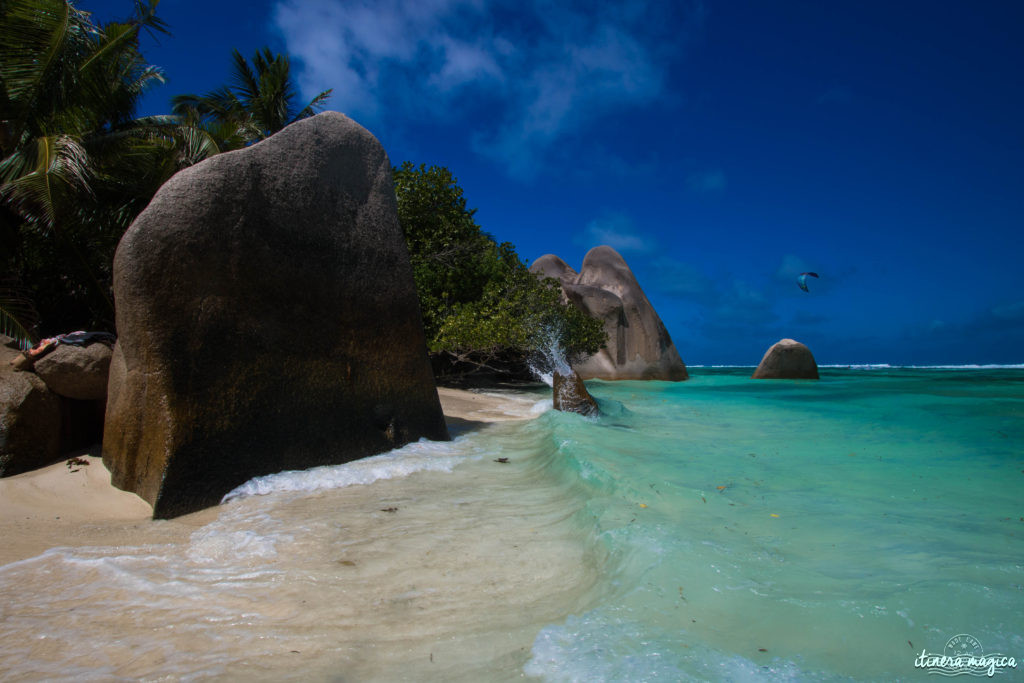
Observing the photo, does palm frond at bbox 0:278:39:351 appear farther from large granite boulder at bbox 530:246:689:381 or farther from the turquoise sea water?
large granite boulder at bbox 530:246:689:381

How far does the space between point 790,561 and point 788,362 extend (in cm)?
2250

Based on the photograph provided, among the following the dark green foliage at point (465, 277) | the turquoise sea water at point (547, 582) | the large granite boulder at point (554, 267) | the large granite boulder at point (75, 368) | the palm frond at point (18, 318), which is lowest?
the turquoise sea water at point (547, 582)

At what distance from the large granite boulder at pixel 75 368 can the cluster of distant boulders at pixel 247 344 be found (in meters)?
0.01

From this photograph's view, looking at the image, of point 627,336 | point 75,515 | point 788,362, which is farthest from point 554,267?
point 75,515

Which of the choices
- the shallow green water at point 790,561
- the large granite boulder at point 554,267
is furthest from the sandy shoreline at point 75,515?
the large granite boulder at point 554,267

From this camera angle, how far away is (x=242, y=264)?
4445mm

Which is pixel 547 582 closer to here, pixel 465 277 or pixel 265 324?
pixel 265 324

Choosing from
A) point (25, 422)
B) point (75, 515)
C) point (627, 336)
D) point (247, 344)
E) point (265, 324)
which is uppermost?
point (627, 336)

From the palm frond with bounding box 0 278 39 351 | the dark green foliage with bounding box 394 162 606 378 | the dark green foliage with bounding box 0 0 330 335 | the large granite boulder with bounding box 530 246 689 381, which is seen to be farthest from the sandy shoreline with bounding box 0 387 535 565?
the large granite boulder with bounding box 530 246 689 381

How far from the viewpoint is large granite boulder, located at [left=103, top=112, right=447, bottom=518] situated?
3980 millimetres

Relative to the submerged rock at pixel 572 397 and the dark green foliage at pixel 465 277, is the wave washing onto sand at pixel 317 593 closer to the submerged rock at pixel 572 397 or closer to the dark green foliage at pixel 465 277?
the submerged rock at pixel 572 397

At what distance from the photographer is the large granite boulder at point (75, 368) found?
4.79m

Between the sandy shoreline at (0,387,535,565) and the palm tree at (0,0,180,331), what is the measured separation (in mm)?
7114

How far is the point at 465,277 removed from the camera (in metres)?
15.6
